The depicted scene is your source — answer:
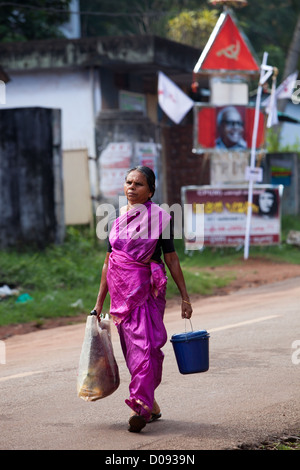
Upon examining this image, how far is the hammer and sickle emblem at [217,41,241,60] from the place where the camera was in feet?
63.5

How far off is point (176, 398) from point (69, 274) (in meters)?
8.24

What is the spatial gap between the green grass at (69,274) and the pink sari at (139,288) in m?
6.43

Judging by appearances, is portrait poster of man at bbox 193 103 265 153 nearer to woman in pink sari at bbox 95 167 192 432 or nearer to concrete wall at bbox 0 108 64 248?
concrete wall at bbox 0 108 64 248

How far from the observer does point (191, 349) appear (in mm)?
6070

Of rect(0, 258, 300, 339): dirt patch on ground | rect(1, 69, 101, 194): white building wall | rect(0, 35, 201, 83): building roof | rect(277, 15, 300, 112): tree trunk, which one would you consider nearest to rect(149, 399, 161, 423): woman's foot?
rect(0, 258, 300, 339): dirt patch on ground

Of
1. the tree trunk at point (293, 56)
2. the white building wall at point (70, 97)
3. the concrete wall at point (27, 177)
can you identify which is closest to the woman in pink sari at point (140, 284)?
the concrete wall at point (27, 177)

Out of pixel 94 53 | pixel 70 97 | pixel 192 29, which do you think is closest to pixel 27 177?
pixel 94 53

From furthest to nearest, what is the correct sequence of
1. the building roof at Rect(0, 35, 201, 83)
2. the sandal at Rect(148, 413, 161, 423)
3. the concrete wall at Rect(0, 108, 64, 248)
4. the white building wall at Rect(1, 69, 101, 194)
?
the white building wall at Rect(1, 69, 101, 194) < the building roof at Rect(0, 35, 201, 83) < the concrete wall at Rect(0, 108, 64, 248) < the sandal at Rect(148, 413, 161, 423)

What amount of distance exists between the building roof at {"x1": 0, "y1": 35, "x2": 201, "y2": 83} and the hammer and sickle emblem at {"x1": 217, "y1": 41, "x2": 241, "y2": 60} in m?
1.81

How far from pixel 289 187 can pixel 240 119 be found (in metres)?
9.18

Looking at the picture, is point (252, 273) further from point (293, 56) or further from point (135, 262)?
point (293, 56)

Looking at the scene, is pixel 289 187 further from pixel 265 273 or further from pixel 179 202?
pixel 265 273
